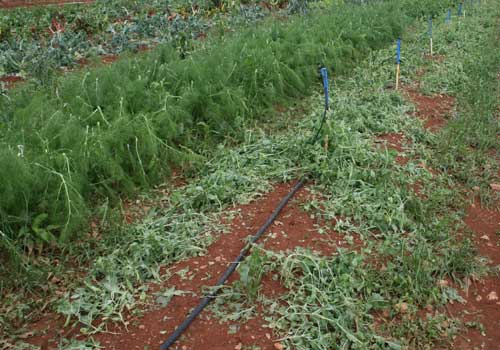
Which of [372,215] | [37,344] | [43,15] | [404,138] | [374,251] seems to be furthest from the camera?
[43,15]

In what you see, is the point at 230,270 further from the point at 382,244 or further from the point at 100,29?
the point at 100,29

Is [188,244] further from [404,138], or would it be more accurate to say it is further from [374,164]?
[404,138]

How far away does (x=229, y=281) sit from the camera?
350 cm

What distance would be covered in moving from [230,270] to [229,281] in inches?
3.2

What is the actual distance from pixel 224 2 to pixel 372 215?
37.2ft

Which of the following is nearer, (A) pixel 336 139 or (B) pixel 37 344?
(B) pixel 37 344

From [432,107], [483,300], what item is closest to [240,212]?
[483,300]

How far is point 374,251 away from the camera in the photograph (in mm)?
3877

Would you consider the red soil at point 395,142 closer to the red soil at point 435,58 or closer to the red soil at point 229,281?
the red soil at point 229,281

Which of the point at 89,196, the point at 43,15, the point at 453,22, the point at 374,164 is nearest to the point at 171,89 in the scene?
the point at 89,196

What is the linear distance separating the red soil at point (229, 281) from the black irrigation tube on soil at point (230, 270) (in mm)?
38

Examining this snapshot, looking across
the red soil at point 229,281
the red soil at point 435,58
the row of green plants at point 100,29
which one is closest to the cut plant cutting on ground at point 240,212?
the red soil at point 229,281

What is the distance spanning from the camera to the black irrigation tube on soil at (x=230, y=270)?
3.06 m

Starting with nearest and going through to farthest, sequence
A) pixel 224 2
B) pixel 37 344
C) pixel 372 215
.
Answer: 1. pixel 37 344
2. pixel 372 215
3. pixel 224 2
